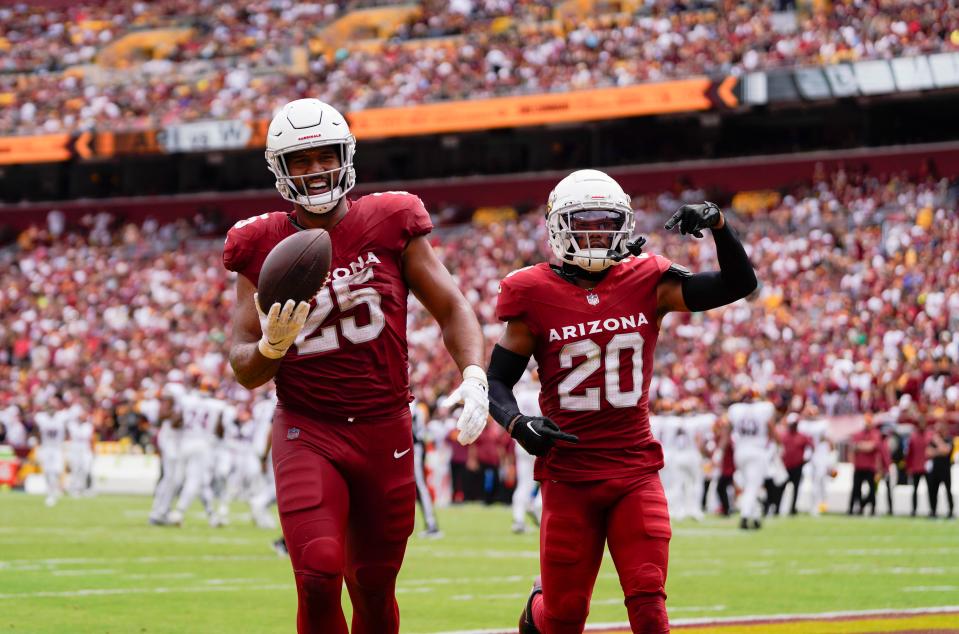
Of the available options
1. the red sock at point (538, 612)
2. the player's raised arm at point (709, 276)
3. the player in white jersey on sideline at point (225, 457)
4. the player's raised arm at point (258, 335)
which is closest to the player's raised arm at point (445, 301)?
the player's raised arm at point (258, 335)

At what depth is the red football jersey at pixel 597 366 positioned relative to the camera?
5602mm

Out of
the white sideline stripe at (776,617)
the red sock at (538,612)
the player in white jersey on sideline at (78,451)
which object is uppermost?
the red sock at (538,612)

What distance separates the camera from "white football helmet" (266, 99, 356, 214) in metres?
5.18

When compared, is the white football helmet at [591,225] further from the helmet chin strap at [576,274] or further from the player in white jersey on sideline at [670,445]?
the player in white jersey on sideline at [670,445]

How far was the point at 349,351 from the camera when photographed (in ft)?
16.8

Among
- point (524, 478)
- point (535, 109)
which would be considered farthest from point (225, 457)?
point (535, 109)

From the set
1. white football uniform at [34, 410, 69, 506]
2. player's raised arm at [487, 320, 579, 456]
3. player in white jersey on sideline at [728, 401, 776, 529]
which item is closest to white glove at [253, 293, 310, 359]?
player's raised arm at [487, 320, 579, 456]

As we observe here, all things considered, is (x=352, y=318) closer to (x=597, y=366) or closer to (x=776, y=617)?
(x=597, y=366)

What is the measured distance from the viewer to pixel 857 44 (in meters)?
28.8

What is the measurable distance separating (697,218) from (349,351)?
1277 mm

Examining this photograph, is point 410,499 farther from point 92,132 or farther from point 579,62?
point 92,132

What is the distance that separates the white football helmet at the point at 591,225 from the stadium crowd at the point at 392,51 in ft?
78.1

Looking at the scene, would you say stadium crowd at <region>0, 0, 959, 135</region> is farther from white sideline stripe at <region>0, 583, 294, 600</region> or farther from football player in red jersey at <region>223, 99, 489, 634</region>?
football player in red jersey at <region>223, 99, 489, 634</region>

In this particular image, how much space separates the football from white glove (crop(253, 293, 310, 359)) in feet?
0.11
